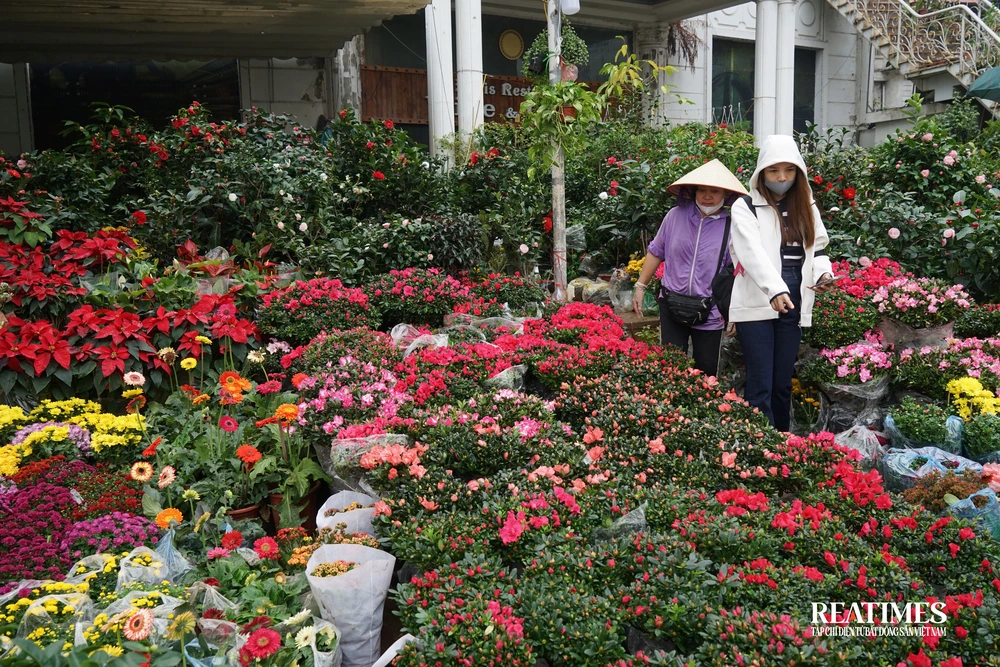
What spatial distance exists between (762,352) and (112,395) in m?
3.71

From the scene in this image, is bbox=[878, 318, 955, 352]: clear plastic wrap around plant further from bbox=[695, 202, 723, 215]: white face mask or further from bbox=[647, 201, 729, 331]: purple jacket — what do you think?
bbox=[695, 202, 723, 215]: white face mask

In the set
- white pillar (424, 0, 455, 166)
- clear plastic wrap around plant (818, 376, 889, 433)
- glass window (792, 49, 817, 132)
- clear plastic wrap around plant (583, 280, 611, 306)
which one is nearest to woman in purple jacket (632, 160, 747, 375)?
clear plastic wrap around plant (818, 376, 889, 433)

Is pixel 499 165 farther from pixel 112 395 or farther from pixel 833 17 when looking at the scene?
pixel 833 17

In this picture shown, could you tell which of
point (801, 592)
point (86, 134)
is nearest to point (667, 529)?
point (801, 592)

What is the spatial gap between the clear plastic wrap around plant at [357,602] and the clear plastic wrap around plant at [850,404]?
3116mm

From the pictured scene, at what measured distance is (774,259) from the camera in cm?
393

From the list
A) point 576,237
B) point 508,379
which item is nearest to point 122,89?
point 576,237

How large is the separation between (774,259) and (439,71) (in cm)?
660

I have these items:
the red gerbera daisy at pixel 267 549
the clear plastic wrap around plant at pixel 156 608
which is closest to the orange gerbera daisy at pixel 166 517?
the red gerbera daisy at pixel 267 549

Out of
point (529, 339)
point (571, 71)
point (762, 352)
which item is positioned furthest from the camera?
point (571, 71)

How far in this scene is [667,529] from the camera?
2.64m

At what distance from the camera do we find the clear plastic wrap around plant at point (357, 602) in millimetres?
2389

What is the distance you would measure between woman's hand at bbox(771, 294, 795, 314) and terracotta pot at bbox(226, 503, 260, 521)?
2682 millimetres

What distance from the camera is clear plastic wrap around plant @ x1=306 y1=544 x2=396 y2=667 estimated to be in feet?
7.84
